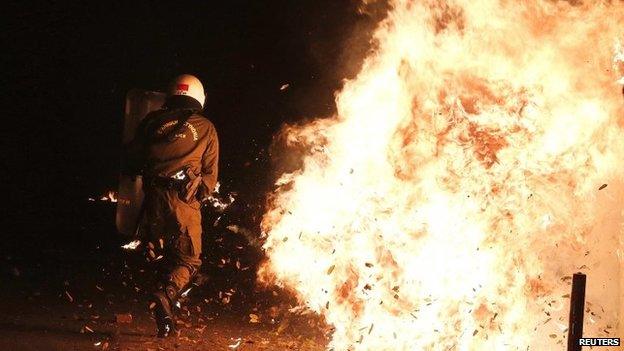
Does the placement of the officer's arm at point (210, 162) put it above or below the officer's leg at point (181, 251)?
above

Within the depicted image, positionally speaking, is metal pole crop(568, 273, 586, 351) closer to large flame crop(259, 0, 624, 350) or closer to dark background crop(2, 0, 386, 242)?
Answer: large flame crop(259, 0, 624, 350)

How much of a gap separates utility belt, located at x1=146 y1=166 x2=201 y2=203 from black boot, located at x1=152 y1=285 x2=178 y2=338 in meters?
0.92

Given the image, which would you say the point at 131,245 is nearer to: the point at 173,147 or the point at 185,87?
the point at 185,87

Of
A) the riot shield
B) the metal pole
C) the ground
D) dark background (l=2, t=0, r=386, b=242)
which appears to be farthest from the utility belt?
dark background (l=2, t=0, r=386, b=242)

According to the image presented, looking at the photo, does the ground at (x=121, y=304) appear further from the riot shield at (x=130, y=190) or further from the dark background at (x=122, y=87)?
the riot shield at (x=130, y=190)

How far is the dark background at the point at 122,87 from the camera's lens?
35.3ft

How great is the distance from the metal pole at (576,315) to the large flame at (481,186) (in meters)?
1.30

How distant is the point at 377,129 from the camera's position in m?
6.11

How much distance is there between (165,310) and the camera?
5.70 meters

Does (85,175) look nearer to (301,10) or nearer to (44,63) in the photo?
(44,63)

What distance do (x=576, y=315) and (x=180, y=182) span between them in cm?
379

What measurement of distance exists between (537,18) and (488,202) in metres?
1.87

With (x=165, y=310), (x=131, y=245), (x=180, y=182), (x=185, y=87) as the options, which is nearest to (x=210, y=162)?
(x=180, y=182)

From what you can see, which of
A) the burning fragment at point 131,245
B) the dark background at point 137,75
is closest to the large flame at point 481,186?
the dark background at point 137,75
